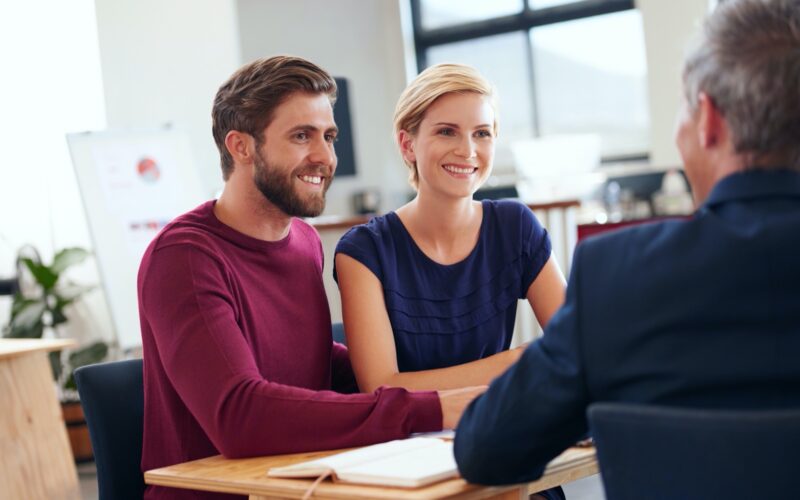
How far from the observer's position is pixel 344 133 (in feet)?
24.0

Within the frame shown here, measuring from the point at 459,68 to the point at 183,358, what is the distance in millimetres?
980

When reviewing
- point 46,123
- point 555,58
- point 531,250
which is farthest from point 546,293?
point 555,58

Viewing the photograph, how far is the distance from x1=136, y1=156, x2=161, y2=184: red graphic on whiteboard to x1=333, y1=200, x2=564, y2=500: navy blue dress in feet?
9.62

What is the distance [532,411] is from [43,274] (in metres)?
4.54

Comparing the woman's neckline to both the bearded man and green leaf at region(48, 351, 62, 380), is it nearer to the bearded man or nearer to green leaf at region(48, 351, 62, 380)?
the bearded man

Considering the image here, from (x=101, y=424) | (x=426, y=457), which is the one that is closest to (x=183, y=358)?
(x=101, y=424)

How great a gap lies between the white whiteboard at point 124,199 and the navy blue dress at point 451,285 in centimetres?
281

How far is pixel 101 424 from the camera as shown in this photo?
2.12 meters

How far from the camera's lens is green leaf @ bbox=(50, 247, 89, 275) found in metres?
5.39

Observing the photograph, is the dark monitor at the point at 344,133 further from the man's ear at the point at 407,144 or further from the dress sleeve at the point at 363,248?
the dress sleeve at the point at 363,248

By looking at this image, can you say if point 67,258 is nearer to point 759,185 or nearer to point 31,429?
point 31,429

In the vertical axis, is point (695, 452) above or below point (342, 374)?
above

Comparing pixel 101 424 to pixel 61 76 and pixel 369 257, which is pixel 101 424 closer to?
pixel 369 257

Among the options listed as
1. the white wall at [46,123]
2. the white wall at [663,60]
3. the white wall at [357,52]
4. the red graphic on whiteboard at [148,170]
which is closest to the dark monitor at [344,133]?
the white wall at [357,52]
